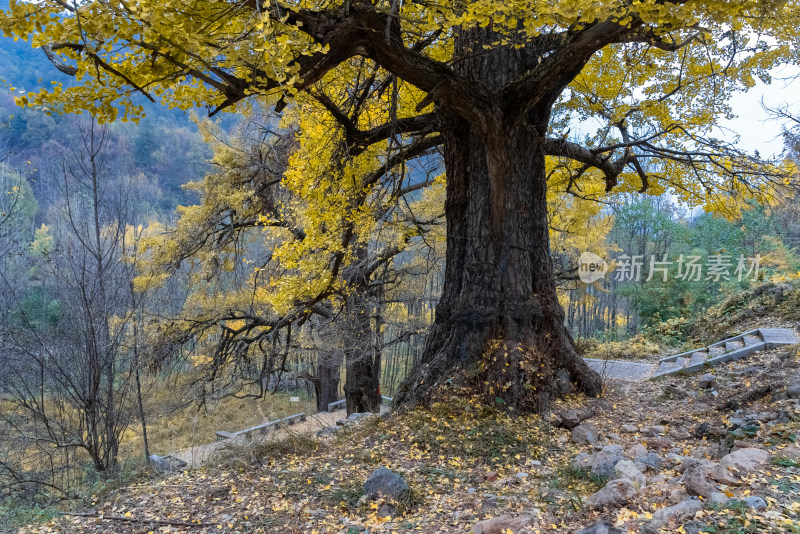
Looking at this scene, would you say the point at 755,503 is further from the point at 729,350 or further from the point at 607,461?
the point at 729,350

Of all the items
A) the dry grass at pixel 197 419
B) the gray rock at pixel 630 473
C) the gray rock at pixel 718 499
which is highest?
the gray rock at pixel 718 499

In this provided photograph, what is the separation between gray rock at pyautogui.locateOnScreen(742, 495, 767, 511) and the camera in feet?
5.98

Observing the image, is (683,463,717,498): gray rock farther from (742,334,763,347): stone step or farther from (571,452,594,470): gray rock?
(742,334,763,347): stone step

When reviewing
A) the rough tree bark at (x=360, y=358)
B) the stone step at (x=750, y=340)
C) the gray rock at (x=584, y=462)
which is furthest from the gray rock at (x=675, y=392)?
the rough tree bark at (x=360, y=358)

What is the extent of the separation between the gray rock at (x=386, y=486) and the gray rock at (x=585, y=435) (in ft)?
6.01

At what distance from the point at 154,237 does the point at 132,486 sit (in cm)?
601

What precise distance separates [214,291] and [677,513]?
1063 centimetres

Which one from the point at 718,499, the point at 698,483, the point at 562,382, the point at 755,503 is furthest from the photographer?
the point at 562,382

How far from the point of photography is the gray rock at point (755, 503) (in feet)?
5.98

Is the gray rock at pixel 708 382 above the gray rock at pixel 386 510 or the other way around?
above

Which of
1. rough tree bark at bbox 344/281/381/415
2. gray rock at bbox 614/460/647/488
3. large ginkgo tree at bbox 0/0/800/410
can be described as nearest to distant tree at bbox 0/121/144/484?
large ginkgo tree at bbox 0/0/800/410

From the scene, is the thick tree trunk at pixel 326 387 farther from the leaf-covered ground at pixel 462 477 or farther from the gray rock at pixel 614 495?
the gray rock at pixel 614 495

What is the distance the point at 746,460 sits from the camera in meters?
2.43

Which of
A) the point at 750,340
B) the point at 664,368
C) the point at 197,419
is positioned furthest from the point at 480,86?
the point at 197,419
